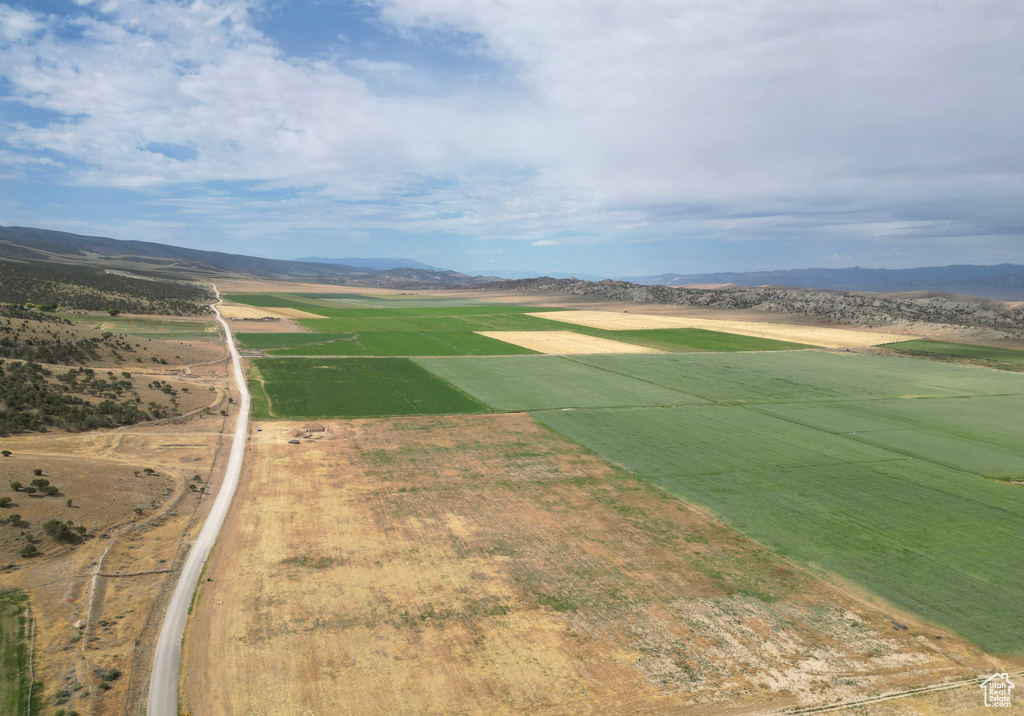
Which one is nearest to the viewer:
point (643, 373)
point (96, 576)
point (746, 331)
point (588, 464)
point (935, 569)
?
point (96, 576)

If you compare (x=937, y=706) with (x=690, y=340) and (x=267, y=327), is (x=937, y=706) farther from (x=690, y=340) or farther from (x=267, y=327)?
(x=267, y=327)

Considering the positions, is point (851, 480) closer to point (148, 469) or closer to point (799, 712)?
point (799, 712)

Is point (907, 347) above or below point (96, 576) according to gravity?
above

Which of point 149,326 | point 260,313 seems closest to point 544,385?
point 149,326

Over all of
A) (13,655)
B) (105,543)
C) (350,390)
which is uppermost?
(350,390)

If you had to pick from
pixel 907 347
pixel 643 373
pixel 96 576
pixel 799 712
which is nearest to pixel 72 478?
pixel 96 576

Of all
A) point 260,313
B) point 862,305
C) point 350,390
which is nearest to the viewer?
point 350,390

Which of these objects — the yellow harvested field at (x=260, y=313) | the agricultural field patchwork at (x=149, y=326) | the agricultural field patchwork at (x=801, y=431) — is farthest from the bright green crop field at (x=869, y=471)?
the yellow harvested field at (x=260, y=313)

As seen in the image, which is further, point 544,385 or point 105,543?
point 544,385
